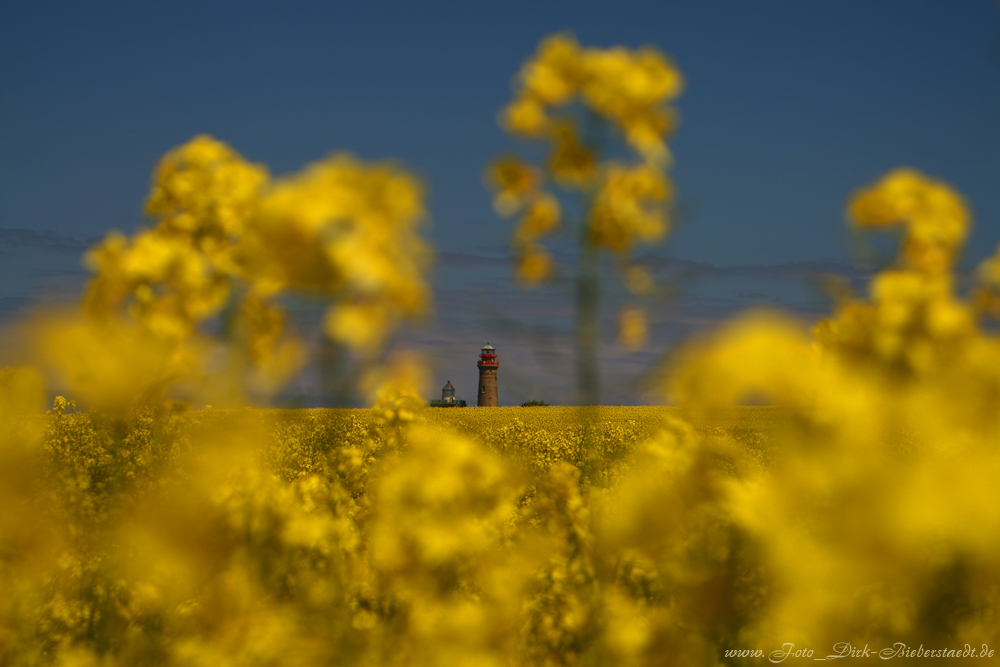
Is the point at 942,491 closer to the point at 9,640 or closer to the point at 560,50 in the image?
the point at 560,50

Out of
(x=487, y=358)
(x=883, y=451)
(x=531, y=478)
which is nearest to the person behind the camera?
(x=883, y=451)

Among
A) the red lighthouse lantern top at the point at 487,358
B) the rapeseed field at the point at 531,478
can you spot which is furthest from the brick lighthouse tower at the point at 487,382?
the rapeseed field at the point at 531,478

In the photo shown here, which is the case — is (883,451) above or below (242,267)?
below

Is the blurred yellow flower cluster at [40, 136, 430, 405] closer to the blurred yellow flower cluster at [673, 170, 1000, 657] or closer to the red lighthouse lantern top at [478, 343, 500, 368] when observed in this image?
the blurred yellow flower cluster at [673, 170, 1000, 657]

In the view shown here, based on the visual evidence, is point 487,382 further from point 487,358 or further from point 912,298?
point 912,298

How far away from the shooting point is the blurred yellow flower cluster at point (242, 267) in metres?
1.99

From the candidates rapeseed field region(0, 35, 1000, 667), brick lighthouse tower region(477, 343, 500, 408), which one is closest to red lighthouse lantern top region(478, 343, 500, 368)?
brick lighthouse tower region(477, 343, 500, 408)

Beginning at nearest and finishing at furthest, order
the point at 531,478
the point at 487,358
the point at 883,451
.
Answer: the point at 883,451 < the point at 531,478 < the point at 487,358

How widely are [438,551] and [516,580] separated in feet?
1.41

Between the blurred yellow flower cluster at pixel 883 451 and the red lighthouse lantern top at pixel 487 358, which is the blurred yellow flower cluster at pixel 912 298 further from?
the red lighthouse lantern top at pixel 487 358

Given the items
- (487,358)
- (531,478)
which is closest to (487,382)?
(487,358)

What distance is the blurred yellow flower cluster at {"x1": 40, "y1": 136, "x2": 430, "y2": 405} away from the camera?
1.99 metres

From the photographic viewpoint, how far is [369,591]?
3.54m

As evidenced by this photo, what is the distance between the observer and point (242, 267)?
2607mm
